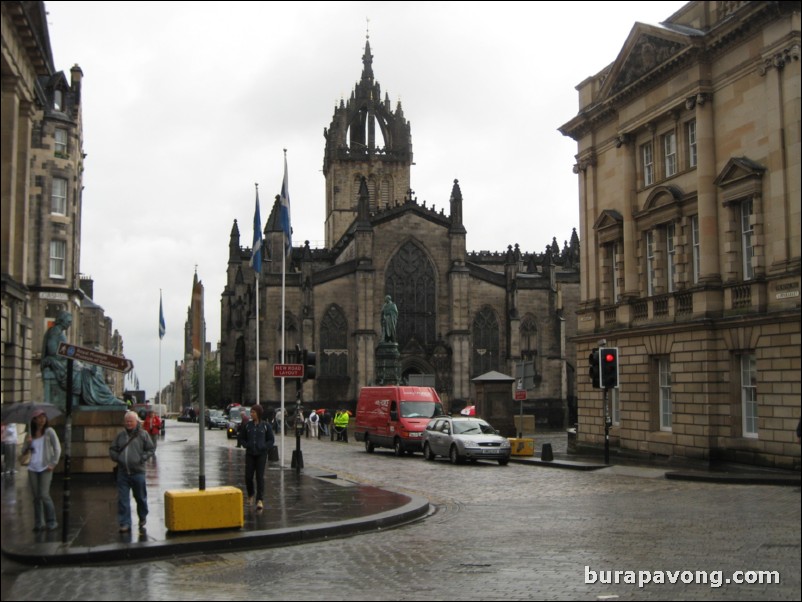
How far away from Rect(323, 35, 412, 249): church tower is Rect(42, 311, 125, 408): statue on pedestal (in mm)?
70705

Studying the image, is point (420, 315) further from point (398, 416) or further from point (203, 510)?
point (203, 510)

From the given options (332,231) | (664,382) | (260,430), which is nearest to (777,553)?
(260,430)

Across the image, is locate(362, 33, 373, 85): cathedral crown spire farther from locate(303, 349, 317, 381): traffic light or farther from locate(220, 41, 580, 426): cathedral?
locate(303, 349, 317, 381): traffic light

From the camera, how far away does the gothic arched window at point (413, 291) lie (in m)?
68.8

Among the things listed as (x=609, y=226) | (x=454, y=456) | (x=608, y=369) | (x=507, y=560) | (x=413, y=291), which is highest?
(x=413, y=291)

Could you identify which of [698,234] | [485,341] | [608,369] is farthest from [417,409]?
[485,341]

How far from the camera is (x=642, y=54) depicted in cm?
2903

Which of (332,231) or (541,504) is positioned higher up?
(332,231)

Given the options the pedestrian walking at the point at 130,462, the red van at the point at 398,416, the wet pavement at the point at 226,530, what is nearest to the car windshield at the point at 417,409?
the red van at the point at 398,416

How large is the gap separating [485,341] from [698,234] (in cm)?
4355

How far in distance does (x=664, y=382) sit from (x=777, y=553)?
58.5 feet

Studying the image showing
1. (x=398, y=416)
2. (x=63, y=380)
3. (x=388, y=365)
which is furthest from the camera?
(x=388, y=365)

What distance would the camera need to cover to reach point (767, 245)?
2352cm

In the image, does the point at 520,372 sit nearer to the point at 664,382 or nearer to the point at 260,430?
the point at 664,382
